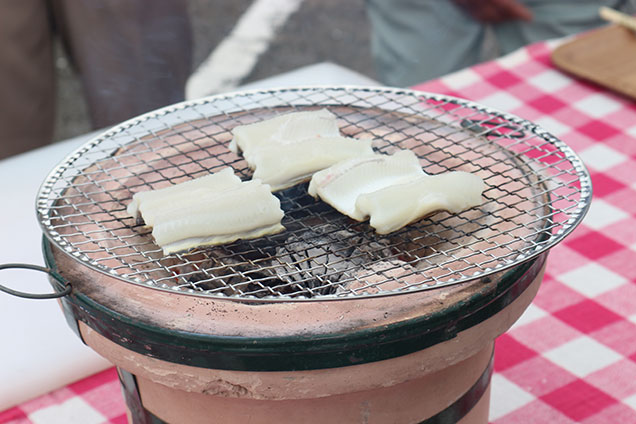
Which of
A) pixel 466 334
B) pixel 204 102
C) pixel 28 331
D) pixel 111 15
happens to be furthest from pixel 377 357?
pixel 111 15

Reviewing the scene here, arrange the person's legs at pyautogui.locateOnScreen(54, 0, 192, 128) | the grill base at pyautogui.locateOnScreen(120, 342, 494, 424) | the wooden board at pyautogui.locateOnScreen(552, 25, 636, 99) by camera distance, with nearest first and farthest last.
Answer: the grill base at pyautogui.locateOnScreen(120, 342, 494, 424) → the wooden board at pyautogui.locateOnScreen(552, 25, 636, 99) → the person's legs at pyautogui.locateOnScreen(54, 0, 192, 128)

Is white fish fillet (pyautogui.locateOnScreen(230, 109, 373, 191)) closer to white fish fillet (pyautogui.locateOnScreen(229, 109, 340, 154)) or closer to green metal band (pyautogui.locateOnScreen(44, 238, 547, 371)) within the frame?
white fish fillet (pyautogui.locateOnScreen(229, 109, 340, 154))

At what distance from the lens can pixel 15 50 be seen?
3.67 m

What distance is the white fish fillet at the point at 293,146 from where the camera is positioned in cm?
152

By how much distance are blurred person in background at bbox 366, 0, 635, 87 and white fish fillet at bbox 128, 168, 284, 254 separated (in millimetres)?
2829

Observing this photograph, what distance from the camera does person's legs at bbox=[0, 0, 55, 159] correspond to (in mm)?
3621

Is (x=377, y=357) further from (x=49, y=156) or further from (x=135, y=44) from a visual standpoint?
(x=135, y=44)

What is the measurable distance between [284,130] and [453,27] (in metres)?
2.75

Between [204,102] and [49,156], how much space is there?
3.28ft

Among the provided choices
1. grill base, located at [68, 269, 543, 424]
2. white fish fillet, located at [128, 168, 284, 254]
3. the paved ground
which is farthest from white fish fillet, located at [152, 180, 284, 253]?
the paved ground

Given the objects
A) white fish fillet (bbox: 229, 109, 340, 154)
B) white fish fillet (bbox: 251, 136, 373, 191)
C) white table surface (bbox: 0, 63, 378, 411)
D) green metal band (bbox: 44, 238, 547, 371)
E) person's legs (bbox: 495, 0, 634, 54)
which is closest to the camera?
green metal band (bbox: 44, 238, 547, 371)

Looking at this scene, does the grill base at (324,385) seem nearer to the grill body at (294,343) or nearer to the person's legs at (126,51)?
the grill body at (294,343)

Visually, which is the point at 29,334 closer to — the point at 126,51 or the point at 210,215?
the point at 210,215

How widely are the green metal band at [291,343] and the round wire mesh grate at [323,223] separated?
7cm
